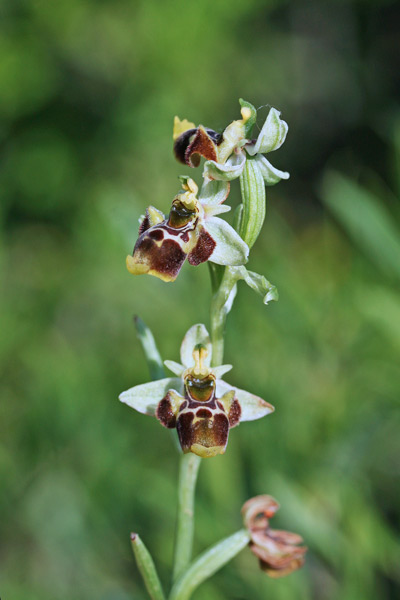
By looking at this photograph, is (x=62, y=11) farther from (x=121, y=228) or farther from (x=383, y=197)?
(x=121, y=228)

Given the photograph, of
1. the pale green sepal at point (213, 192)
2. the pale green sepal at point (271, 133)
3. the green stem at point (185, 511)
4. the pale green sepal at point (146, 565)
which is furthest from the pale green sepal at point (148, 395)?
the pale green sepal at point (271, 133)

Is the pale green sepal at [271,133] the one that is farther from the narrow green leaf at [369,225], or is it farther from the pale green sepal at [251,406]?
the narrow green leaf at [369,225]

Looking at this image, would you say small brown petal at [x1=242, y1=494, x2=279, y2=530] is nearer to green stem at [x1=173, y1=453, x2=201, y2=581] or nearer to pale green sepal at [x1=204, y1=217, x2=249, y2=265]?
green stem at [x1=173, y1=453, x2=201, y2=581]

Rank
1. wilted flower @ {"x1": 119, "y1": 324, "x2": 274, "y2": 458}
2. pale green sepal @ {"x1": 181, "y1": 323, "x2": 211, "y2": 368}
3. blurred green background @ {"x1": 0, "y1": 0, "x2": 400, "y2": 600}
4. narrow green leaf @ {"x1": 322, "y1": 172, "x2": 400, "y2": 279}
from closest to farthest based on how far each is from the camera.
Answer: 1. wilted flower @ {"x1": 119, "y1": 324, "x2": 274, "y2": 458}
2. pale green sepal @ {"x1": 181, "y1": 323, "x2": 211, "y2": 368}
3. narrow green leaf @ {"x1": 322, "y1": 172, "x2": 400, "y2": 279}
4. blurred green background @ {"x1": 0, "y1": 0, "x2": 400, "y2": 600}

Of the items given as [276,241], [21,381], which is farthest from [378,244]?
[21,381]

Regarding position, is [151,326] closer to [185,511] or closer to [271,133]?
[185,511]

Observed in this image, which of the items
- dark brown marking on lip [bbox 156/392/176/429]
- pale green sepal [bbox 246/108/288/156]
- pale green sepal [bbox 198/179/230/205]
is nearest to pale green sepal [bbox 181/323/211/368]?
dark brown marking on lip [bbox 156/392/176/429]

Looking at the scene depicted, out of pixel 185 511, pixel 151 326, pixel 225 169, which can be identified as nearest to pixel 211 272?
pixel 225 169
